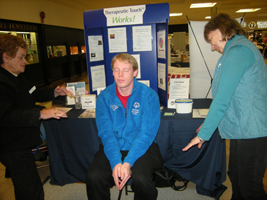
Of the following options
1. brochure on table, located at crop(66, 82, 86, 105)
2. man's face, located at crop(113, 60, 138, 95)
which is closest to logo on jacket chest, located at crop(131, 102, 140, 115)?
man's face, located at crop(113, 60, 138, 95)

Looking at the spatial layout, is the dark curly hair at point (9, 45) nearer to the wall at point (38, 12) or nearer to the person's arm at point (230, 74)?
the person's arm at point (230, 74)

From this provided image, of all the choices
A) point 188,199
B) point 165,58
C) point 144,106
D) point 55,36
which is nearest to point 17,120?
point 144,106

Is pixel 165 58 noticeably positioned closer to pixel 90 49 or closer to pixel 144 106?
pixel 144 106

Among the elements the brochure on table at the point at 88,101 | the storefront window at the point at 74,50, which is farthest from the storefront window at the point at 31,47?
the brochure on table at the point at 88,101

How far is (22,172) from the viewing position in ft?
5.05

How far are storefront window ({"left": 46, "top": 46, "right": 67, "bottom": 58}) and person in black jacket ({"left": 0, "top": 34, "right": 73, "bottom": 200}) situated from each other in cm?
694

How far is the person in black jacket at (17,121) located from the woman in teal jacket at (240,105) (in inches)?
46.2

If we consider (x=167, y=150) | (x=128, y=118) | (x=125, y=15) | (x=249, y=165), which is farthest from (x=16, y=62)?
(x=249, y=165)

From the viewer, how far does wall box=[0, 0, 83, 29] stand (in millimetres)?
5838

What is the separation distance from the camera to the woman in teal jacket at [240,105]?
1.18 meters

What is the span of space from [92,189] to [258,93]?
1311mm

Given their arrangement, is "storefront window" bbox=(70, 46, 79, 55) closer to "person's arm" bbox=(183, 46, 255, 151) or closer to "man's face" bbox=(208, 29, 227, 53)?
"man's face" bbox=(208, 29, 227, 53)

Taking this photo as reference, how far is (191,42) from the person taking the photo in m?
2.62

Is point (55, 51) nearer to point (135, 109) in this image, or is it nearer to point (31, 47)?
point (31, 47)
